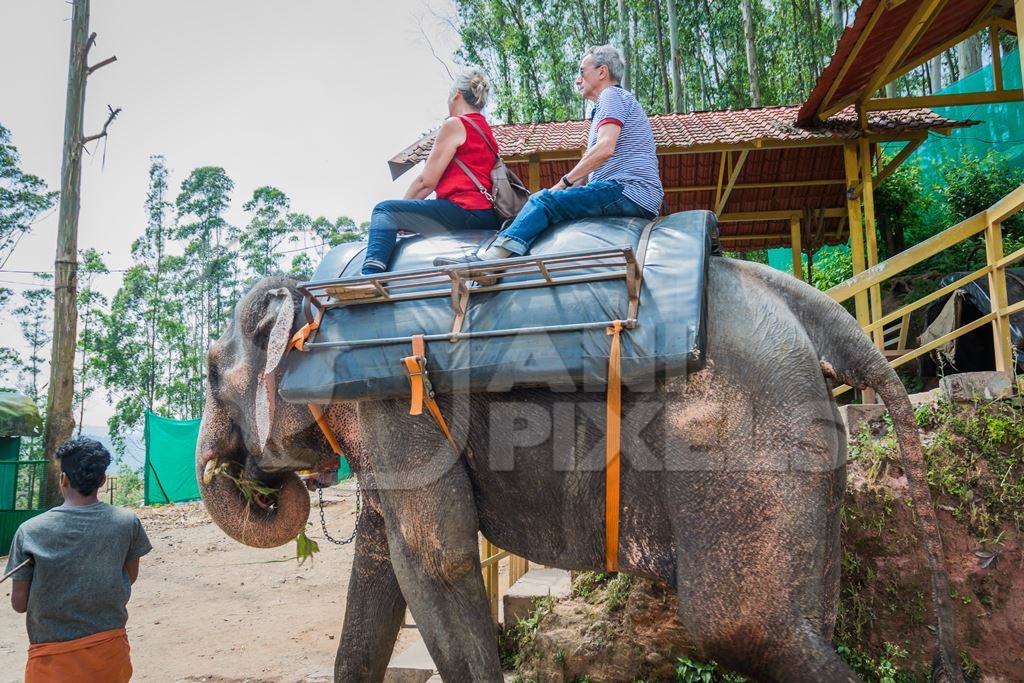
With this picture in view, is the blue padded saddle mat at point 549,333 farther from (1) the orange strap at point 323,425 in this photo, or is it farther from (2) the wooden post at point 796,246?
(2) the wooden post at point 796,246

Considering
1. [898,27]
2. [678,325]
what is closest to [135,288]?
[898,27]

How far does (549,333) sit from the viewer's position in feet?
8.29

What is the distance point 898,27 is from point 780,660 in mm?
7040

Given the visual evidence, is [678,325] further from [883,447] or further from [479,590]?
[883,447]

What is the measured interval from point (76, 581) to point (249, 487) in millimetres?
817

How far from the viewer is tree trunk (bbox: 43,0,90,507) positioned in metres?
11.9

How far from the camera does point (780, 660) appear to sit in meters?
2.28

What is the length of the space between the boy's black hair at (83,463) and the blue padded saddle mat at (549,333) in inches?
46.9

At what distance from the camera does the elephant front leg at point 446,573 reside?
9.22 feet

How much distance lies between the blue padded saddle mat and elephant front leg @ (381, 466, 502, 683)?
1.38 feet

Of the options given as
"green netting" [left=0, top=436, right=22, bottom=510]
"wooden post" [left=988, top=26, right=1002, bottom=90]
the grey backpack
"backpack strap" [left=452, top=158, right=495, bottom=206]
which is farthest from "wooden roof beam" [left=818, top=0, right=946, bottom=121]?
"green netting" [left=0, top=436, right=22, bottom=510]

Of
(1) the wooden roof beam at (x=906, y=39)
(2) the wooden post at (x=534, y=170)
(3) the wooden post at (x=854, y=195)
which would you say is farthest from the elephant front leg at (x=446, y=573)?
(3) the wooden post at (x=854, y=195)

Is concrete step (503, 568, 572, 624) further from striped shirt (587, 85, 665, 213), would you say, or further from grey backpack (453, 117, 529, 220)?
striped shirt (587, 85, 665, 213)

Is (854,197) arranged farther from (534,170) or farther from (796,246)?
(534,170)
